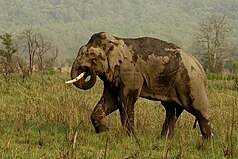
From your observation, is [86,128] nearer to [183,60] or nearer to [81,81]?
[81,81]

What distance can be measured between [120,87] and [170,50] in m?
1.04

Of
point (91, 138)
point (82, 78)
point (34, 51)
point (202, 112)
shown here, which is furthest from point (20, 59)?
point (91, 138)

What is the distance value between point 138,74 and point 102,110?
822 mm

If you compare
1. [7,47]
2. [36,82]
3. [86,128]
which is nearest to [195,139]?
[86,128]

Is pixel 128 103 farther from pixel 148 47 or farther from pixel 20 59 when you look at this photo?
pixel 20 59

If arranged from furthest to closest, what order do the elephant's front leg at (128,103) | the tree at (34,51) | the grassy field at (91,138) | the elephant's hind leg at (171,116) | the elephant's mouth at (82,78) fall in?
1. the tree at (34,51)
2. the elephant's hind leg at (171,116)
3. the elephant's front leg at (128,103)
4. the elephant's mouth at (82,78)
5. the grassy field at (91,138)

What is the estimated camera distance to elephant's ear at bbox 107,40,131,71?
863cm

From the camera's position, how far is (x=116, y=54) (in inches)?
340

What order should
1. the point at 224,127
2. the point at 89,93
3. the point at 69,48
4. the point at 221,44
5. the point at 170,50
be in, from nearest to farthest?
Answer: the point at 170,50, the point at 224,127, the point at 89,93, the point at 221,44, the point at 69,48

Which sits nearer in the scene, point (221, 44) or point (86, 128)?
point (86, 128)

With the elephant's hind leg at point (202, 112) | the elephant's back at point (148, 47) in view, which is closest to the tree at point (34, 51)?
the elephant's back at point (148, 47)

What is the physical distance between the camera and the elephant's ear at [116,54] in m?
8.63

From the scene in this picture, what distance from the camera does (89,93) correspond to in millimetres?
17531

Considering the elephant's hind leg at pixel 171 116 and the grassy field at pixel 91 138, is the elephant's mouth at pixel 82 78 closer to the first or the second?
the grassy field at pixel 91 138
